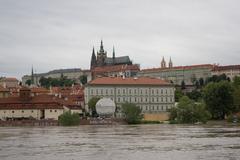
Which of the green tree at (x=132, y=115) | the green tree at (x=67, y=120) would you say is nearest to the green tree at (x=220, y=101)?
the green tree at (x=132, y=115)

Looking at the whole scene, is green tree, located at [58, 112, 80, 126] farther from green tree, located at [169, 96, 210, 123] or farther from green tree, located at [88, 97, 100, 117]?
green tree, located at [88, 97, 100, 117]

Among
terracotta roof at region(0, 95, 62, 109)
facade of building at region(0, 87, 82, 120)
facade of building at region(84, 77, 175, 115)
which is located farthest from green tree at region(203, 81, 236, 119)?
facade of building at region(84, 77, 175, 115)

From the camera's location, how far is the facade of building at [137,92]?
17138 centimetres

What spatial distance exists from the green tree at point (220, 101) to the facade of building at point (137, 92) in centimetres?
4620

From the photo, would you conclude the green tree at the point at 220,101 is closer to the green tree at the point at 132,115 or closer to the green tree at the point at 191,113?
the green tree at the point at 191,113

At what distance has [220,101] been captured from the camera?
4921 inches

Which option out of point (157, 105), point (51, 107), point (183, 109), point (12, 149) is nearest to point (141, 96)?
point (157, 105)

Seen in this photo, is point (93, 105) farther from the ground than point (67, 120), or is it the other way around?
point (93, 105)

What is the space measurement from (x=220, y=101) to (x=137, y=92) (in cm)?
5207

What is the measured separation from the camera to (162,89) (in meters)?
177

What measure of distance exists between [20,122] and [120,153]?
84141 mm

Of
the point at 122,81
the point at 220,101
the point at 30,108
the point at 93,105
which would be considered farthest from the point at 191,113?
the point at 122,81

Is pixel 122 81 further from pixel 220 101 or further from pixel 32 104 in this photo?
pixel 220 101

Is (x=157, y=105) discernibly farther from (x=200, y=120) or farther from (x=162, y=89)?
(x=200, y=120)
